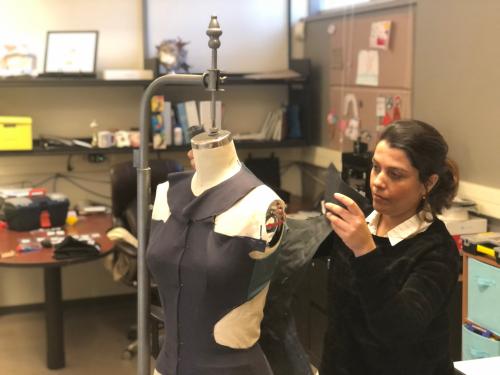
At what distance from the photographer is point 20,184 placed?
4398 millimetres

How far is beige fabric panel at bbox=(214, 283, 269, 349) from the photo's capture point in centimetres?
162

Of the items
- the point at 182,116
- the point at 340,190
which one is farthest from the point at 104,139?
the point at 340,190

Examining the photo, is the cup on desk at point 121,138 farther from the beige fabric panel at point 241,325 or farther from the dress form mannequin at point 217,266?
the beige fabric panel at point 241,325

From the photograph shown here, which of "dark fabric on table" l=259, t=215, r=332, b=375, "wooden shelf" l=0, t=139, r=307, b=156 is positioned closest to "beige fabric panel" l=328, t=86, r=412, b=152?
"wooden shelf" l=0, t=139, r=307, b=156

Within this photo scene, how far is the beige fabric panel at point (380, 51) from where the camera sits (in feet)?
12.0

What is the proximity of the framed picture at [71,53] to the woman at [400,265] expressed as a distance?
299cm

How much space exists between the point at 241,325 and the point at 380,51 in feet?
8.59

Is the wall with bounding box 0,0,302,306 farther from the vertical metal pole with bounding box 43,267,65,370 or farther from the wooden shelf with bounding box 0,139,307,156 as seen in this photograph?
the vertical metal pole with bounding box 43,267,65,370

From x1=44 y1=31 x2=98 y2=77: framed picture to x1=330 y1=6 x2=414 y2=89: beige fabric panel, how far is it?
156cm

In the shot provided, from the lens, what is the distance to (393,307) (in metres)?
1.44

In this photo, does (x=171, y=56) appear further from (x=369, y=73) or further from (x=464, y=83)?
(x=464, y=83)

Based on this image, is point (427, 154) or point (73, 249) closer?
point (427, 154)

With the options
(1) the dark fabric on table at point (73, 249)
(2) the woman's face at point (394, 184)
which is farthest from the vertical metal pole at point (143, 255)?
(1) the dark fabric on table at point (73, 249)

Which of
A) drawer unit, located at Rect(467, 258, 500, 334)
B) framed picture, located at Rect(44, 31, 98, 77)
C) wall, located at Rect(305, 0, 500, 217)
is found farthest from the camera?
framed picture, located at Rect(44, 31, 98, 77)
